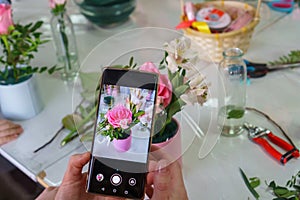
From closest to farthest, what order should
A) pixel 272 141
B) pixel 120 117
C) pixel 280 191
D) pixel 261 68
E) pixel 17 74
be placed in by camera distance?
pixel 120 117 < pixel 280 191 < pixel 272 141 < pixel 17 74 < pixel 261 68

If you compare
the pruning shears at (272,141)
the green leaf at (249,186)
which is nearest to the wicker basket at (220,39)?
→ the pruning shears at (272,141)

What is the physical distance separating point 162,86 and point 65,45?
510 mm

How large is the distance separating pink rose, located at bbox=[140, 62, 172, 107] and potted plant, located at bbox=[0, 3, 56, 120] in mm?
360

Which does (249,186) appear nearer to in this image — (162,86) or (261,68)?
(162,86)

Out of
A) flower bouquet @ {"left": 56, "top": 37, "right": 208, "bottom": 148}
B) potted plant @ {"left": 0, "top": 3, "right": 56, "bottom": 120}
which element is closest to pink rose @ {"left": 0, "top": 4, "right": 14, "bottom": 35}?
potted plant @ {"left": 0, "top": 3, "right": 56, "bottom": 120}

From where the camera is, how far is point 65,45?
3.79 feet

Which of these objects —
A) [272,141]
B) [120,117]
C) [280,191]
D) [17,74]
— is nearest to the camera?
[120,117]

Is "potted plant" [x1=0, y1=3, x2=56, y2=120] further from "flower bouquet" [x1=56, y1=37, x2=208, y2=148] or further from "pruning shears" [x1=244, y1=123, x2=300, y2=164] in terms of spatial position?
"pruning shears" [x1=244, y1=123, x2=300, y2=164]

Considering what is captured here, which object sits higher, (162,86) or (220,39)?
(162,86)

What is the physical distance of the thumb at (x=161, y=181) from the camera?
684mm

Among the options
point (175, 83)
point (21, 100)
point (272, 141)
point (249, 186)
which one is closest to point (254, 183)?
point (249, 186)

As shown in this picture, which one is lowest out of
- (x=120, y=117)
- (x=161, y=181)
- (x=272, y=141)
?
(x=272, y=141)

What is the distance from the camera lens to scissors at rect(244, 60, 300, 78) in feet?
3.60

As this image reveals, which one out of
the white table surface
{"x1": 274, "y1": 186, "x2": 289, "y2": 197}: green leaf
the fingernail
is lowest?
the white table surface
